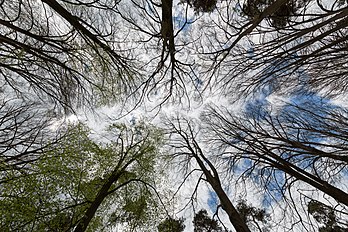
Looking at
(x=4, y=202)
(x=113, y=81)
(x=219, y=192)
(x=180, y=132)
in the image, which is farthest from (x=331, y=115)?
(x=4, y=202)

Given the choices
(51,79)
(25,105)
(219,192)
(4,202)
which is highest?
(25,105)

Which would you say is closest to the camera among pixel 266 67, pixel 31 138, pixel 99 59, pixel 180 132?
pixel 266 67

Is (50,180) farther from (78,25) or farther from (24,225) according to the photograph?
(78,25)

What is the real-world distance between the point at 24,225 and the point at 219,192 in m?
4.39

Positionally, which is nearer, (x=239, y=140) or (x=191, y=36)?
(x=191, y=36)

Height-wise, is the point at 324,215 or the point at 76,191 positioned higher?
the point at 76,191

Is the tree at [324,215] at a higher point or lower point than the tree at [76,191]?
lower

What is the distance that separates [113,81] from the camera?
534 centimetres

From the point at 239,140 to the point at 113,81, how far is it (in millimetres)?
4199

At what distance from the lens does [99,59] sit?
4902mm

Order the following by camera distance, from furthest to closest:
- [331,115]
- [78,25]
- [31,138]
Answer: [31,138] < [331,115] < [78,25]

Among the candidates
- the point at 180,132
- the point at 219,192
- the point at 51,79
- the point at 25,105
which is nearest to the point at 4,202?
the point at 51,79

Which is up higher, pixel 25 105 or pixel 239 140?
pixel 25 105

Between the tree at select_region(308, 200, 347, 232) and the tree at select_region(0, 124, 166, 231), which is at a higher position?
the tree at select_region(0, 124, 166, 231)
